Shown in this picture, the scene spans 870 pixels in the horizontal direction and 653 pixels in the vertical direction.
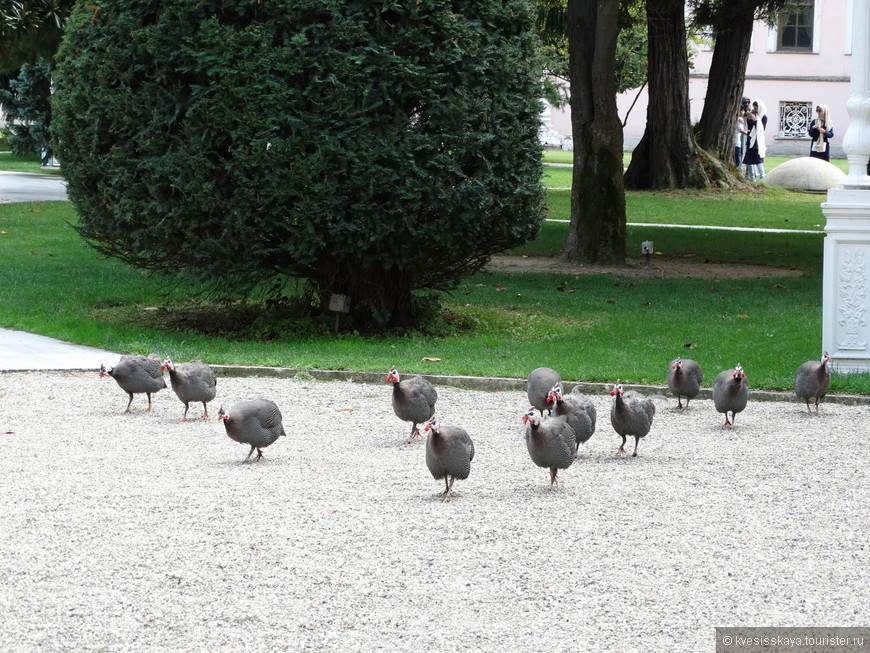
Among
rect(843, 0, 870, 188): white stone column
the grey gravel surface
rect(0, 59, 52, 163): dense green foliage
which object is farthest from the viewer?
rect(0, 59, 52, 163): dense green foliage

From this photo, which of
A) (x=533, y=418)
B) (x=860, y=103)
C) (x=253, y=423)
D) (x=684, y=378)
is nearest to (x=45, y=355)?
(x=253, y=423)

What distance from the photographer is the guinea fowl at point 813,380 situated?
9.41m

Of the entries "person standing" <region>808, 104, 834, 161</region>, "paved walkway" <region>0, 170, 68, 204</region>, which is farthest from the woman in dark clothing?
"paved walkway" <region>0, 170, 68, 204</region>

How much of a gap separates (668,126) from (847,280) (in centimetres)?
1985

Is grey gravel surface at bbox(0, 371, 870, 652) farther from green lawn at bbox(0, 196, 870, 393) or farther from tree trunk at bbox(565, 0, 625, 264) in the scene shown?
tree trunk at bbox(565, 0, 625, 264)

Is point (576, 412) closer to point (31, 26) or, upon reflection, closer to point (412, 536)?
point (412, 536)

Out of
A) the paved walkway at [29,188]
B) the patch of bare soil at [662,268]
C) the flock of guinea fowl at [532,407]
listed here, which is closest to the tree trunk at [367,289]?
the flock of guinea fowl at [532,407]

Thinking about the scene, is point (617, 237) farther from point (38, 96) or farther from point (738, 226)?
point (38, 96)

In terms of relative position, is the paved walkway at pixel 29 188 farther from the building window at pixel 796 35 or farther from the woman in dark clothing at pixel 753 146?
the building window at pixel 796 35

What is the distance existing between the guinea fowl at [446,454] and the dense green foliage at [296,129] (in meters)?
4.80

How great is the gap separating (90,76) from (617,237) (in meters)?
8.28

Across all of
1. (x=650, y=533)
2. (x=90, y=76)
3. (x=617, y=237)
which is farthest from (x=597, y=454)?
(x=617, y=237)

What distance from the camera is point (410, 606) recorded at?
532cm

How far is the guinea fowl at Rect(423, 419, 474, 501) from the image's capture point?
702cm
